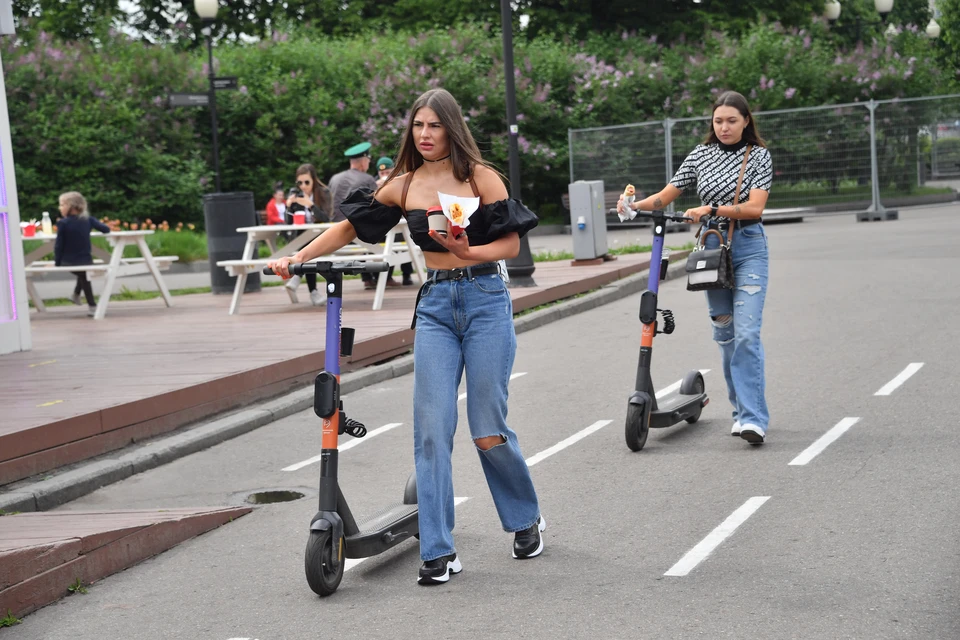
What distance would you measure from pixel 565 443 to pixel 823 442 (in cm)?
147

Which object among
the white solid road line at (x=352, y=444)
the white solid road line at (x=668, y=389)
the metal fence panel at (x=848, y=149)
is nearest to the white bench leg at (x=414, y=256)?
the white solid road line at (x=668, y=389)

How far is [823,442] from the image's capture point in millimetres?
7172

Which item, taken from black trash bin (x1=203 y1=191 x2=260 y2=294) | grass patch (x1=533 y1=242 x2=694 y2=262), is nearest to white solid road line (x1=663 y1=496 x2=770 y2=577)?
black trash bin (x1=203 y1=191 x2=260 y2=294)

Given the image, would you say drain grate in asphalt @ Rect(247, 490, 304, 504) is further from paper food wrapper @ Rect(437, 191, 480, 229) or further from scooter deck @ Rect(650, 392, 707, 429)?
paper food wrapper @ Rect(437, 191, 480, 229)

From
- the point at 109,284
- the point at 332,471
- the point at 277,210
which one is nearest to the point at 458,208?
the point at 332,471

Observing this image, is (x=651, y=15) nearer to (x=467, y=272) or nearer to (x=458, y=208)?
(x=467, y=272)

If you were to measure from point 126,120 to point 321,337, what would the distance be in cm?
1774

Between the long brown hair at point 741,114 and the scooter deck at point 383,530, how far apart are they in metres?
2.96

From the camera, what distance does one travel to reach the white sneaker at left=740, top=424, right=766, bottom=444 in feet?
23.1

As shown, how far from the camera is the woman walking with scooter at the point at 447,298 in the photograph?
5082 millimetres

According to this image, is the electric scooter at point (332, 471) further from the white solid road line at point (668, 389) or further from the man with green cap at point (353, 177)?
the man with green cap at point (353, 177)

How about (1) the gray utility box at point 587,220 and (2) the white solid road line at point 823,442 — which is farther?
(1) the gray utility box at point 587,220

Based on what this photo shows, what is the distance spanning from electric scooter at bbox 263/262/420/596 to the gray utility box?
12.3 metres

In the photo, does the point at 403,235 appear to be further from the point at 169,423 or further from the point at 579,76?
the point at 579,76
